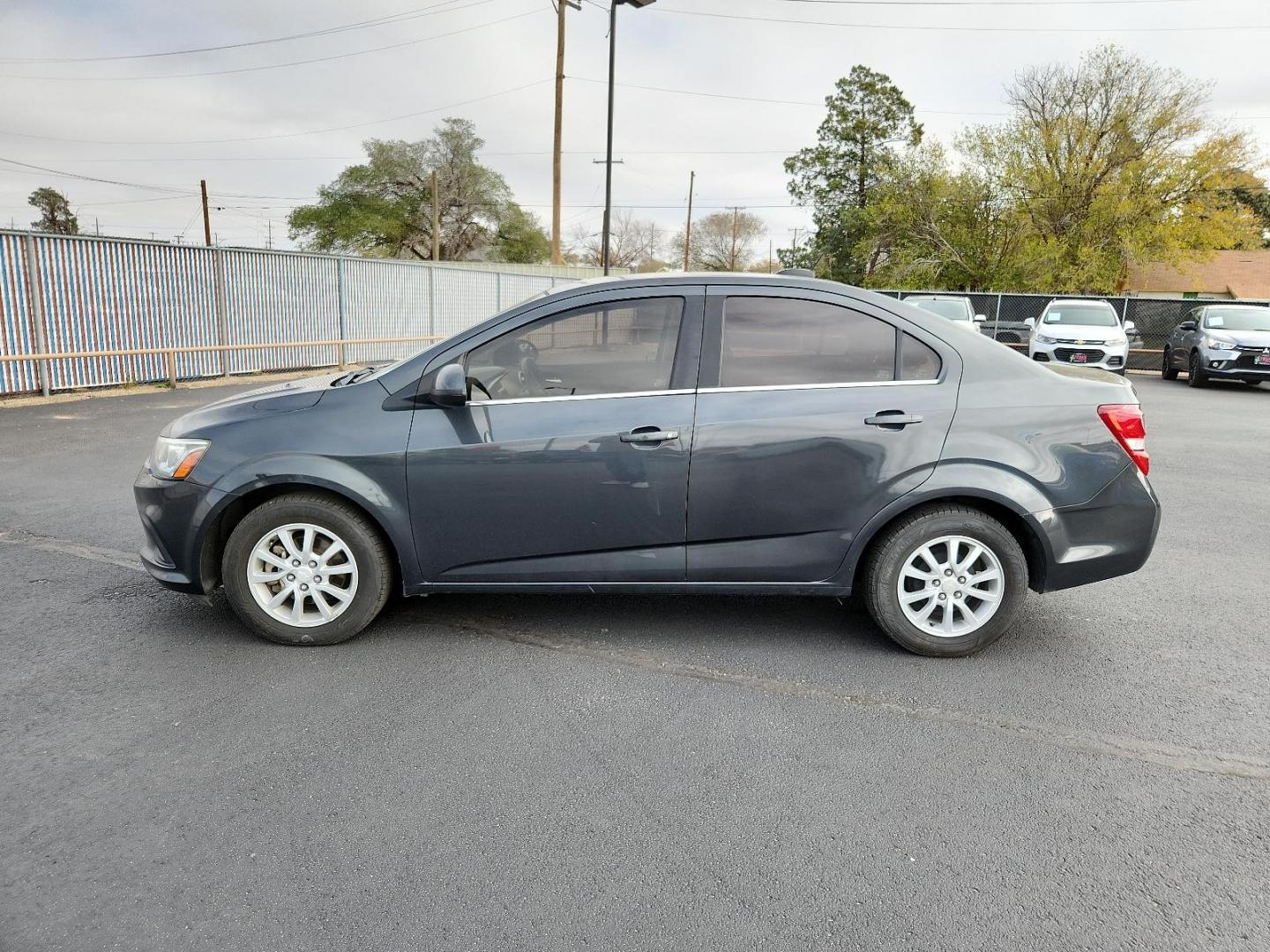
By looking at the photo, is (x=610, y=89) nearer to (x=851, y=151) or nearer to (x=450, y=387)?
(x=450, y=387)

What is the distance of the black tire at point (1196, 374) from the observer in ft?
58.5

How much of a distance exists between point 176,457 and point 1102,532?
417 cm

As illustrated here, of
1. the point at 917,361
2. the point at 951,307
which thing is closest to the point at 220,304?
the point at 951,307

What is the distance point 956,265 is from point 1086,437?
124 ft

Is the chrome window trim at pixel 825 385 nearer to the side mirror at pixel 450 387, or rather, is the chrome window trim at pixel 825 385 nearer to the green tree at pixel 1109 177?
the side mirror at pixel 450 387

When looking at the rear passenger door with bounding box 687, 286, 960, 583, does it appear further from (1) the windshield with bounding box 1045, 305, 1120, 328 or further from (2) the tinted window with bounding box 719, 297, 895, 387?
(1) the windshield with bounding box 1045, 305, 1120, 328

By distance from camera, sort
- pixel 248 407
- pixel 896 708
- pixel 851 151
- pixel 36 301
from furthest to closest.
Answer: pixel 851 151, pixel 36 301, pixel 248 407, pixel 896 708

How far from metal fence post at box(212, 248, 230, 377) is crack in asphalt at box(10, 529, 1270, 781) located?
13885mm

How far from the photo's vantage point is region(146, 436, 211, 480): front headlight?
12.9ft

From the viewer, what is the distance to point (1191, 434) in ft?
37.3

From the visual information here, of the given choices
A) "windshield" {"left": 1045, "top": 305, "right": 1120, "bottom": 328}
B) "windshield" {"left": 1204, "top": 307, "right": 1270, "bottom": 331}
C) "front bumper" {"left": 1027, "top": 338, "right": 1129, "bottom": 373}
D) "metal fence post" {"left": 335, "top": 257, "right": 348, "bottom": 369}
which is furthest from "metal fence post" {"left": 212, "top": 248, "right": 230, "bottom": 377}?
"windshield" {"left": 1204, "top": 307, "right": 1270, "bottom": 331}

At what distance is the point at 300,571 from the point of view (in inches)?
156

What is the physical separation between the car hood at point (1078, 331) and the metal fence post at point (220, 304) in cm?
1632

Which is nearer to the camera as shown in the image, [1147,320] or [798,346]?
[798,346]
